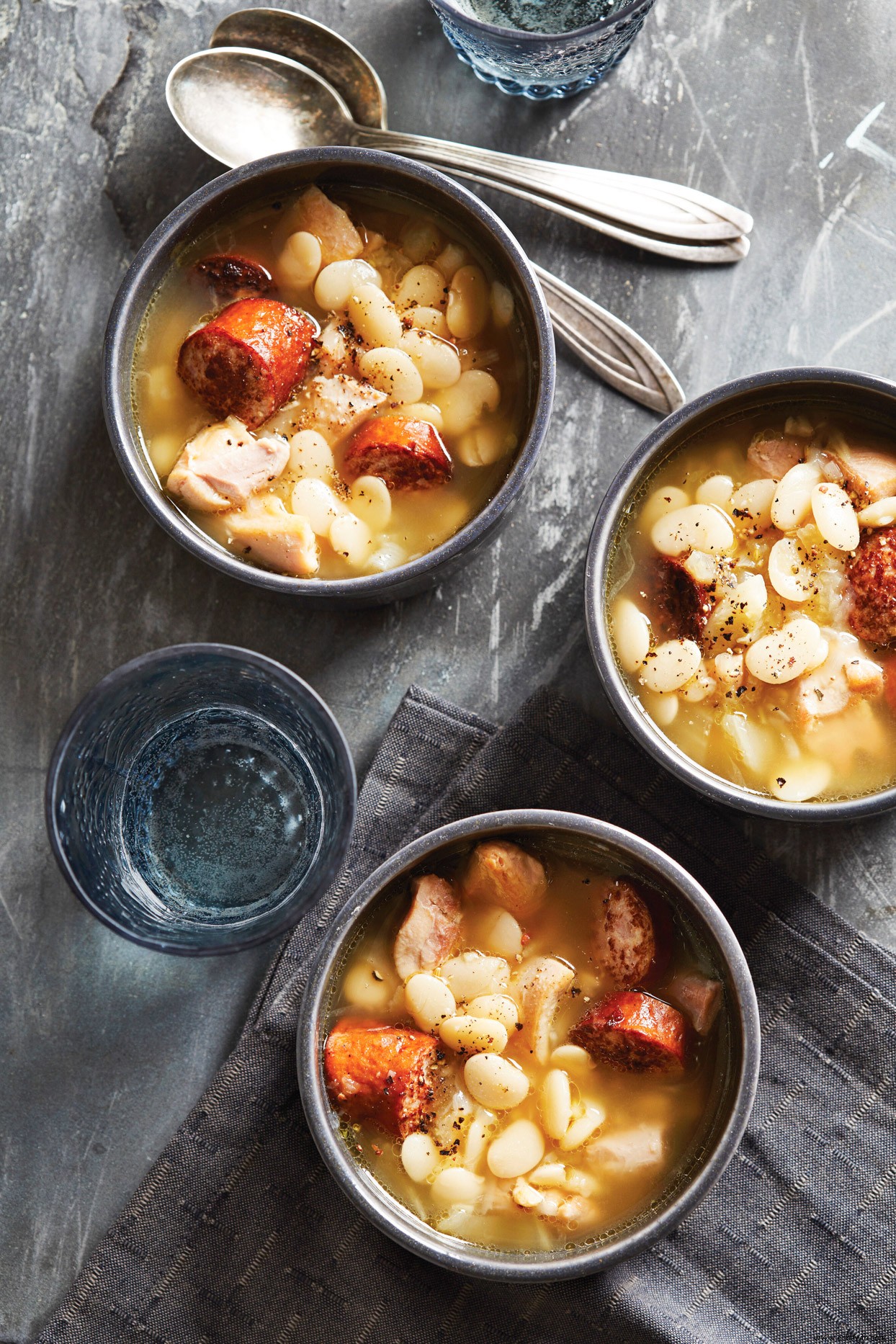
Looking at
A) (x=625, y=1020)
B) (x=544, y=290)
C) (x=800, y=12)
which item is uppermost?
(x=800, y=12)

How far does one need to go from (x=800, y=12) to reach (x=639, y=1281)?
1.77 meters

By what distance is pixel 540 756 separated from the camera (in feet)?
5.25

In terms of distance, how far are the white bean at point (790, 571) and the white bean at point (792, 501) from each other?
0.7 inches

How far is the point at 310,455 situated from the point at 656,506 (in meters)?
0.46

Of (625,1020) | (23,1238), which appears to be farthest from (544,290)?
(23,1238)

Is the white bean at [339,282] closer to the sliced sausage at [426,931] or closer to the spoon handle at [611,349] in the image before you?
the spoon handle at [611,349]

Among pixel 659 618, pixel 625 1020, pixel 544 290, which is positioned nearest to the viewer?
pixel 625 1020

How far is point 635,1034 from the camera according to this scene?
4.67 ft

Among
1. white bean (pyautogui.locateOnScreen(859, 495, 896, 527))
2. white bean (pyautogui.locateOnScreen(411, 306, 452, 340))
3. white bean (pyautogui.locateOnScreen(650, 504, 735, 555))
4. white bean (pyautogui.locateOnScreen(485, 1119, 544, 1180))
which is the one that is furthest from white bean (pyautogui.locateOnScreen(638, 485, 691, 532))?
white bean (pyautogui.locateOnScreen(485, 1119, 544, 1180))

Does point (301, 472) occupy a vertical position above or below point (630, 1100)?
above

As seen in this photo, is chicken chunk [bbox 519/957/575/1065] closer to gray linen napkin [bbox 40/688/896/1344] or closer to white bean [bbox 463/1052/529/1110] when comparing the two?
white bean [bbox 463/1052/529/1110]

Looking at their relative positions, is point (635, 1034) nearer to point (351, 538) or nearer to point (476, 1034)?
point (476, 1034)

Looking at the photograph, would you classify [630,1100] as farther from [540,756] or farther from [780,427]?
[780,427]

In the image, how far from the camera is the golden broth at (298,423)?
5.10ft
